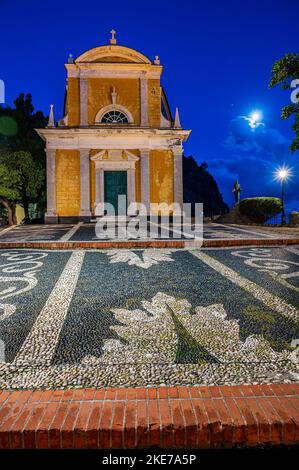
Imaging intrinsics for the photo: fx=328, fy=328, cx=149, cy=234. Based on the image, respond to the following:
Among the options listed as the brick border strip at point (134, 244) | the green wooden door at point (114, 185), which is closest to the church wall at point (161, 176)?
the green wooden door at point (114, 185)

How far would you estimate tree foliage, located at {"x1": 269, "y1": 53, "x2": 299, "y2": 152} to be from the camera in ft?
32.8

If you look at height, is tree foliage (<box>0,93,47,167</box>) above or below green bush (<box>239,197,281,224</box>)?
above

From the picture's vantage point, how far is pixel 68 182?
1828cm

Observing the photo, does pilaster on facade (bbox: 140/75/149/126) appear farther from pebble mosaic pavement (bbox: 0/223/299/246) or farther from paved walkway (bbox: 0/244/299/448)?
paved walkway (bbox: 0/244/299/448)

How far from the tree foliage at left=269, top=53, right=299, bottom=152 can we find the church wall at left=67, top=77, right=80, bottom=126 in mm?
11670

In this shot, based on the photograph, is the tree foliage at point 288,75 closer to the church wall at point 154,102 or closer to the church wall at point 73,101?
the church wall at point 154,102

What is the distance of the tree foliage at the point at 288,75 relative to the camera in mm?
9992

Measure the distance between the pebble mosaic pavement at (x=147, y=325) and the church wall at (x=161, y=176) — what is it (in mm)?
13648

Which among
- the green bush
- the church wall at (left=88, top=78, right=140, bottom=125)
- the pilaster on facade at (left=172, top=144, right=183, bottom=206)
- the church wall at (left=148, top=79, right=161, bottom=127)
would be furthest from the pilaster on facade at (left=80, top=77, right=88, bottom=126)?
the green bush

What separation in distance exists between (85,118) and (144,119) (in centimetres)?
331

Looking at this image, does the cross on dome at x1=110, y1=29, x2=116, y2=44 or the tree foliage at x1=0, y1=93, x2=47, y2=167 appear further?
the tree foliage at x1=0, y1=93, x2=47, y2=167

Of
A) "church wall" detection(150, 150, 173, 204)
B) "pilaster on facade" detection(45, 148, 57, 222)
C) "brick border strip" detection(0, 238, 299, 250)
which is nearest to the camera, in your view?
"brick border strip" detection(0, 238, 299, 250)

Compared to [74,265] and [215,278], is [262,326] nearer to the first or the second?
[215,278]
